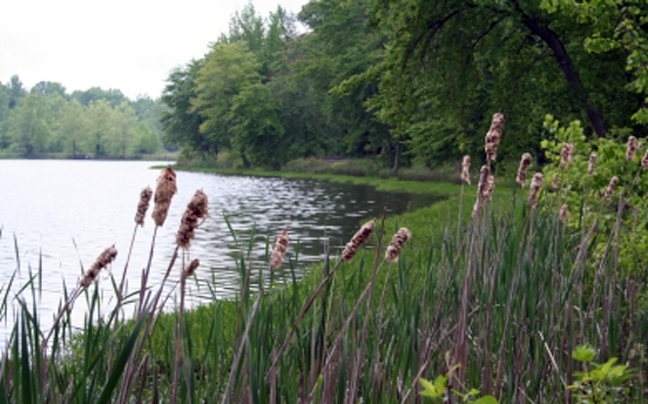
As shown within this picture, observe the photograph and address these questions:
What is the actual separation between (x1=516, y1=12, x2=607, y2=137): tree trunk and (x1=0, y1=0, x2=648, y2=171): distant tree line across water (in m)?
0.03

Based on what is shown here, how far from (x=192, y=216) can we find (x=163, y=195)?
0.10 metres

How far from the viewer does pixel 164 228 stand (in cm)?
2378

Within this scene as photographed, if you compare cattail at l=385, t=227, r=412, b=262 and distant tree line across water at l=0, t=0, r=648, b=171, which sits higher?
distant tree line across water at l=0, t=0, r=648, b=171

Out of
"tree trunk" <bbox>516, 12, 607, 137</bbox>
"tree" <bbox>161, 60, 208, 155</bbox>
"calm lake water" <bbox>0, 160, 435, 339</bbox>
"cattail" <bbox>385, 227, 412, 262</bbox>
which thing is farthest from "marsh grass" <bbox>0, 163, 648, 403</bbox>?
"tree" <bbox>161, 60, 208, 155</bbox>

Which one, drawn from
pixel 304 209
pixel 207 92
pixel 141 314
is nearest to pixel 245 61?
pixel 207 92

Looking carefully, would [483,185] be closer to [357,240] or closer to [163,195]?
[357,240]

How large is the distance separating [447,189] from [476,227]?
3375cm

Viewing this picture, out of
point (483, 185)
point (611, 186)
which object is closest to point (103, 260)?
point (483, 185)

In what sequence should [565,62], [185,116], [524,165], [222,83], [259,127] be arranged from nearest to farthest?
1. [524,165]
2. [565,62]
3. [259,127]
4. [222,83]
5. [185,116]

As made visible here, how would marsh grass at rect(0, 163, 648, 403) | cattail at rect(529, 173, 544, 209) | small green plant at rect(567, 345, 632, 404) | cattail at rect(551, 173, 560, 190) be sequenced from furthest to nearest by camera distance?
1. cattail at rect(551, 173, 560, 190)
2. cattail at rect(529, 173, 544, 209)
3. small green plant at rect(567, 345, 632, 404)
4. marsh grass at rect(0, 163, 648, 403)

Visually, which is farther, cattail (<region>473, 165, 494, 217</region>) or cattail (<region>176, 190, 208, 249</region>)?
cattail (<region>473, 165, 494, 217</region>)

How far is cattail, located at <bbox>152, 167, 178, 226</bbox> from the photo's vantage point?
70.6 inches

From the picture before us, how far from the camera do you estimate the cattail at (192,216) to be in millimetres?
1724

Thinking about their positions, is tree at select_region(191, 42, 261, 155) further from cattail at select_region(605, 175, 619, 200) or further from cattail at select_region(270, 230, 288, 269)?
cattail at select_region(270, 230, 288, 269)
